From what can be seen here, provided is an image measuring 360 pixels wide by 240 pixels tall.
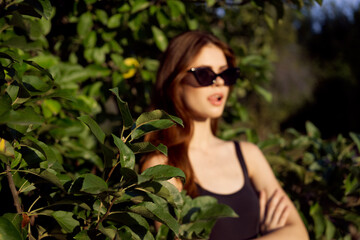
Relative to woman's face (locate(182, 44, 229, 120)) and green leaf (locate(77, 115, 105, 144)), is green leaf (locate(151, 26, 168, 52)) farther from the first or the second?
green leaf (locate(77, 115, 105, 144))

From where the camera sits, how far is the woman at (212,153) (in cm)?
167

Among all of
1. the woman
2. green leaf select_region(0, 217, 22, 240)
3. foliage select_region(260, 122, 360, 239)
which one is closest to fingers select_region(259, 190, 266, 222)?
the woman

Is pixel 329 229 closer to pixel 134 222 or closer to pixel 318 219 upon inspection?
pixel 318 219

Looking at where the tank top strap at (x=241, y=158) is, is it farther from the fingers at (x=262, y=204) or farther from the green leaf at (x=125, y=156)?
the green leaf at (x=125, y=156)

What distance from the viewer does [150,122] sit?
905 mm

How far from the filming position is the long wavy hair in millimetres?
1794

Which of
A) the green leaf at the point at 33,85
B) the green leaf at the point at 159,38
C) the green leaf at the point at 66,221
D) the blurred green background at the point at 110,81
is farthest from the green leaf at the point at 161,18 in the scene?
the green leaf at the point at 66,221

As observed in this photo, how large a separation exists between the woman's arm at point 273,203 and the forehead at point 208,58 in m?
0.50

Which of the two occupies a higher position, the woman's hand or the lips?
the lips

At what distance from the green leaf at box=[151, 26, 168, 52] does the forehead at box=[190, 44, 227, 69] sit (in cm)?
24

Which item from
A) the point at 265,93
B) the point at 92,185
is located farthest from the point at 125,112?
the point at 265,93

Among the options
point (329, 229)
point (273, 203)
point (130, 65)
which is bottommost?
point (329, 229)

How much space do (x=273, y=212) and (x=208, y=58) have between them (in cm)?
88

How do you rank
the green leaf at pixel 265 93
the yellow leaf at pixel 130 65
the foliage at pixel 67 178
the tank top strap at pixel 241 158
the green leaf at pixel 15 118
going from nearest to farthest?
the green leaf at pixel 15 118 < the foliage at pixel 67 178 < the tank top strap at pixel 241 158 < the yellow leaf at pixel 130 65 < the green leaf at pixel 265 93
